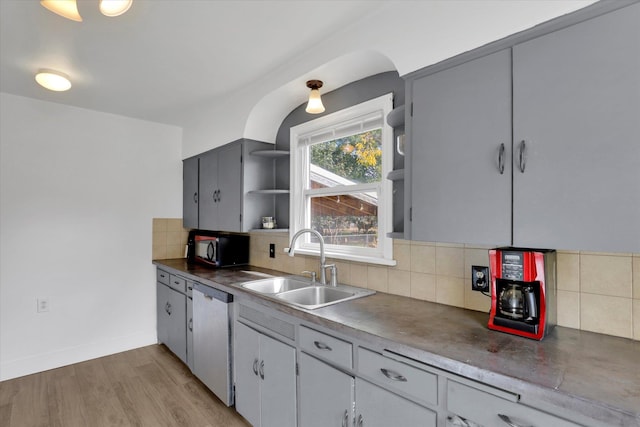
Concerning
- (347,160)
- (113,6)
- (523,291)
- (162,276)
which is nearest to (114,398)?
(162,276)

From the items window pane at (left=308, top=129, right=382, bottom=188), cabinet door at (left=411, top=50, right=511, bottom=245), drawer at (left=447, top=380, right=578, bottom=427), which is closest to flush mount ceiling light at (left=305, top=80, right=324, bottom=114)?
window pane at (left=308, top=129, right=382, bottom=188)

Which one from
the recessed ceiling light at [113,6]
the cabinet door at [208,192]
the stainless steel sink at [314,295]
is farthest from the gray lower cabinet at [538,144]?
the cabinet door at [208,192]

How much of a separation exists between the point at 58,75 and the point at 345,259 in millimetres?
2454

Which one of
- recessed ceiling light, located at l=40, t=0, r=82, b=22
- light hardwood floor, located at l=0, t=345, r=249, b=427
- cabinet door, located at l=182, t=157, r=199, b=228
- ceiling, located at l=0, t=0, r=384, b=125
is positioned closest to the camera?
recessed ceiling light, located at l=40, t=0, r=82, b=22

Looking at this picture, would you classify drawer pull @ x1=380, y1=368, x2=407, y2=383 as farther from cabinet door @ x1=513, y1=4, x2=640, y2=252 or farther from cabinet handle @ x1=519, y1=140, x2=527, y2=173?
cabinet handle @ x1=519, y1=140, x2=527, y2=173

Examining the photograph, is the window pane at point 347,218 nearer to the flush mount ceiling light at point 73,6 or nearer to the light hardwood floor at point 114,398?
the light hardwood floor at point 114,398

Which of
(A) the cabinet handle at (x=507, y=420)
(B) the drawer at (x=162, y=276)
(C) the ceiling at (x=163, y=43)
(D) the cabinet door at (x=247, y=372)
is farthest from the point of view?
(B) the drawer at (x=162, y=276)

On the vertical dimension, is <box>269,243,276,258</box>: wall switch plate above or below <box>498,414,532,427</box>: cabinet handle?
above

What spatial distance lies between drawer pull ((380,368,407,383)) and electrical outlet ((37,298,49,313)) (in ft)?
10.5

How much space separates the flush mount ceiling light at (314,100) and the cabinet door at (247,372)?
4.82 feet

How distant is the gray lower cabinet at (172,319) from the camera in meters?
2.91

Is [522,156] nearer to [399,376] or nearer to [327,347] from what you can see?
[399,376]

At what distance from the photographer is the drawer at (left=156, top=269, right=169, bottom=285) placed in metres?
3.28

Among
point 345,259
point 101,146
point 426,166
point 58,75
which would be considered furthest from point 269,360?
point 101,146
